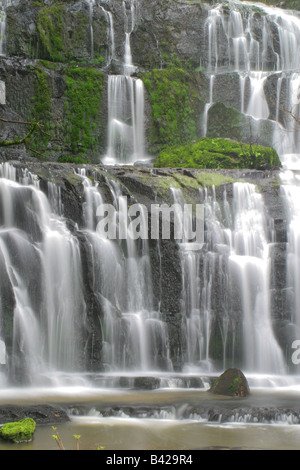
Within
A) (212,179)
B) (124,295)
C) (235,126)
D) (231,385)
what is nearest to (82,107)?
(235,126)

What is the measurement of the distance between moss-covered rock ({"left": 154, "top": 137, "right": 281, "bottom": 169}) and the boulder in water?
10.4m

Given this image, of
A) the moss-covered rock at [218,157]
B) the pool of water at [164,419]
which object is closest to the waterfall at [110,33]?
the moss-covered rock at [218,157]

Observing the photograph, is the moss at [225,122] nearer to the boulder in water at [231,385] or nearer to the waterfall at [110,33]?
the waterfall at [110,33]

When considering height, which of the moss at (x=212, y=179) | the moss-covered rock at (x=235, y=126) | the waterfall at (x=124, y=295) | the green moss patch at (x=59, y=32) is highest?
the green moss patch at (x=59, y=32)

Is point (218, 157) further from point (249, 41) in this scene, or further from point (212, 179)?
point (249, 41)

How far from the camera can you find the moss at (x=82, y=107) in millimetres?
A: 24547

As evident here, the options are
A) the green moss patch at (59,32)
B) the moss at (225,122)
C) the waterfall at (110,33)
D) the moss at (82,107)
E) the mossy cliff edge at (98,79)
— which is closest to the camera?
the mossy cliff edge at (98,79)

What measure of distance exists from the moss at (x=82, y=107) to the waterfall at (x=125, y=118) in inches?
24.0

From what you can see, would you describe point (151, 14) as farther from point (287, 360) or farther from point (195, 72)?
point (287, 360)

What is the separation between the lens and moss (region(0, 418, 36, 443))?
893 cm

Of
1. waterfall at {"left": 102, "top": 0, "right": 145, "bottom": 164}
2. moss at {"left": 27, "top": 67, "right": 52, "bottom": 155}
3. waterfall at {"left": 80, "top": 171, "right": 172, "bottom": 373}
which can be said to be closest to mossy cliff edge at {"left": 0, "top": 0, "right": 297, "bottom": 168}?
moss at {"left": 27, "top": 67, "right": 52, "bottom": 155}

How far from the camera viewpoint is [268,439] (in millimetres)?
9375
